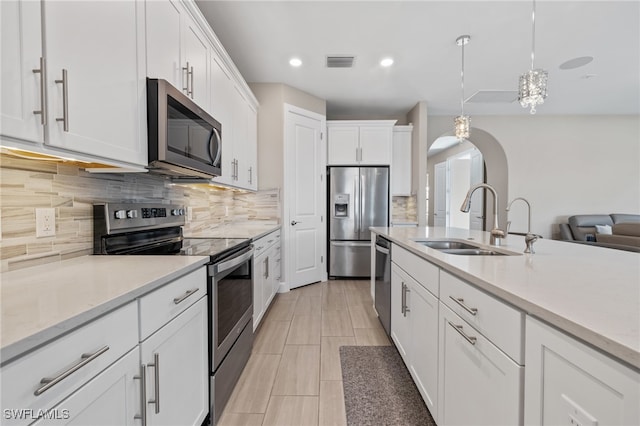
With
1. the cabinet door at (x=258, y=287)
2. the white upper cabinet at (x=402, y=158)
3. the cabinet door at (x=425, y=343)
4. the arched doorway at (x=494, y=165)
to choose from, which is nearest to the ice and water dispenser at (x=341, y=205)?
the white upper cabinet at (x=402, y=158)

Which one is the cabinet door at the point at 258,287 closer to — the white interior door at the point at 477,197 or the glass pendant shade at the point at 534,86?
the glass pendant shade at the point at 534,86

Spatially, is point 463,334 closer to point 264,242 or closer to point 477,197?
point 264,242

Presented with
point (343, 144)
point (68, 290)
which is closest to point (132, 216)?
point (68, 290)

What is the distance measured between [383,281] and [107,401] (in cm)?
199

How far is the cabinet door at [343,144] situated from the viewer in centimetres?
429

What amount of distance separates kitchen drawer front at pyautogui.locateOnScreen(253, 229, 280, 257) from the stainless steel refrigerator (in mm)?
1233

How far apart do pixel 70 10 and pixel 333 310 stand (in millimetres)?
2859

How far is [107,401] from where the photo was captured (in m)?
0.72

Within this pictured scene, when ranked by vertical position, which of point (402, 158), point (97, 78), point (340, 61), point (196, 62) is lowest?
point (97, 78)

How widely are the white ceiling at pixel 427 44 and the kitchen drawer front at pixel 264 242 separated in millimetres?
1969

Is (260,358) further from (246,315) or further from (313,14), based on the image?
(313,14)

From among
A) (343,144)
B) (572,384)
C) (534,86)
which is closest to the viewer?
(572,384)

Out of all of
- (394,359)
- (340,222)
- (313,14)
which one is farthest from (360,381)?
(313,14)

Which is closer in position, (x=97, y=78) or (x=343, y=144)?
(x=97, y=78)
